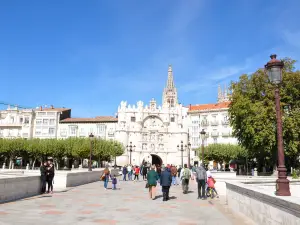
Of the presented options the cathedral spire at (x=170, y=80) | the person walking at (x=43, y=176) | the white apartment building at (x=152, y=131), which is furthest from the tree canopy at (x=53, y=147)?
the cathedral spire at (x=170, y=80)

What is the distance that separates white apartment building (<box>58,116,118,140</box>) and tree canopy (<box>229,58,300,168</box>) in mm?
45734

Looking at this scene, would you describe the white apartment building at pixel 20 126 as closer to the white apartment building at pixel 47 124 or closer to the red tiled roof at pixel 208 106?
the white apartment building at pixel 47 124

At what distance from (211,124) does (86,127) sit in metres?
32.0

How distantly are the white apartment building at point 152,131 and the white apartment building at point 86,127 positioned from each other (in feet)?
11.4

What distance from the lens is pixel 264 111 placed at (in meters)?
29.2

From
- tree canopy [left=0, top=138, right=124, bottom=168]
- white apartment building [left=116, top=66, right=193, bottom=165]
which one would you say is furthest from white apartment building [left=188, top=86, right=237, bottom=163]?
tree canopy [left=0, top=138, right=124, bottom=168]

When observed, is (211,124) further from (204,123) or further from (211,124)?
(204,123)

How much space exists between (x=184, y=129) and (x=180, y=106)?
6454 mm

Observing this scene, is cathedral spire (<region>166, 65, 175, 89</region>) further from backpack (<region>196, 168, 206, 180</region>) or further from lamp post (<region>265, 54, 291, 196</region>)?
lamp post (<region>265, 54, 291, 196</region>)

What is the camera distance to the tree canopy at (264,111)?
2889 cm

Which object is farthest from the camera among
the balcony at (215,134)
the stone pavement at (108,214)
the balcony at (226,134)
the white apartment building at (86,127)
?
the white apartment building at (86,127)

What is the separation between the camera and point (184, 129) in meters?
74.2

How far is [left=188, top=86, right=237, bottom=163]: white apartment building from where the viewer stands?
7231cm

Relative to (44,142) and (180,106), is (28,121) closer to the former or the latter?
(44,142)
